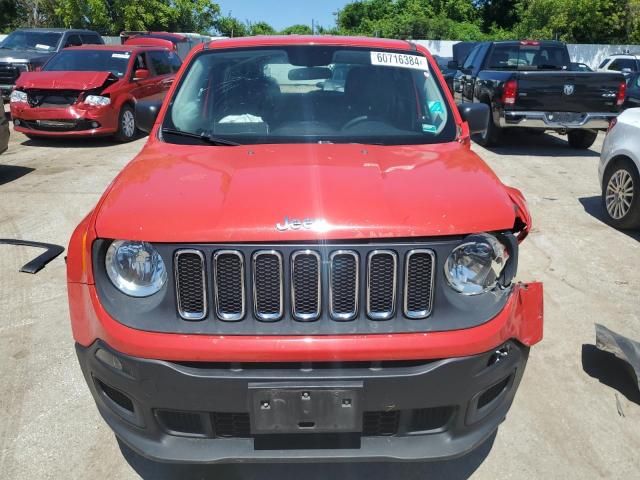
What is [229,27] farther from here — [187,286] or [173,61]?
[187,286]

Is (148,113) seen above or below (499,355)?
above

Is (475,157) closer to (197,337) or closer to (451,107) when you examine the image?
(451,107)

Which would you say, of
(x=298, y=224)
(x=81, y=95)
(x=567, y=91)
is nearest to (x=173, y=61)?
(x=81, y=95)

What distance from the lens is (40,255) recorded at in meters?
5.35

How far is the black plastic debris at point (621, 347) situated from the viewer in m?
3.33

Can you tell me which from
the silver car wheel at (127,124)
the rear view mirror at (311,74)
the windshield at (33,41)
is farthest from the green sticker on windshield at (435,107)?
the windshield at (33,41)

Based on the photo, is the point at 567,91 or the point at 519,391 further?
the point at 567,91

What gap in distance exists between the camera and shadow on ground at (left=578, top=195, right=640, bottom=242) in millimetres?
6152

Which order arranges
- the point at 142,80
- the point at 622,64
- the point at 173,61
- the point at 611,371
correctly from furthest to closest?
the point at 622,64 < the point at 173,61 < the point at 142,80 < the point at 611,371

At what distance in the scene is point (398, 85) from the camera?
3613 mm

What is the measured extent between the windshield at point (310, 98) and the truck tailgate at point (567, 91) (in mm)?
6746

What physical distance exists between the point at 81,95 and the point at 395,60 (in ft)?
27.4

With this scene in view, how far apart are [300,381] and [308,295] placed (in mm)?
306

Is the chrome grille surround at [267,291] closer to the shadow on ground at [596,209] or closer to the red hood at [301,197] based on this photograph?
the red hood at [301,197]
